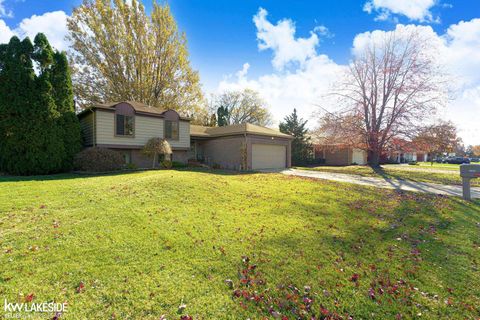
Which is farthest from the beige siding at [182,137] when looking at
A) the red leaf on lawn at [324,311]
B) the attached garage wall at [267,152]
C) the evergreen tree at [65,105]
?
the red leaf on lawn at [324,311]

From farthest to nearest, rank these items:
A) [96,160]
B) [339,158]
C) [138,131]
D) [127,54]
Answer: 1. [339,158]
2. [127,54]
3. [138,131]
4. [96,160]

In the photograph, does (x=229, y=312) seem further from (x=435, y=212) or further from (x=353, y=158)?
(x=353, y=158)

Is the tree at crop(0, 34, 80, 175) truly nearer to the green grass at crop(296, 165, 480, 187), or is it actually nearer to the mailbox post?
the mailbox post

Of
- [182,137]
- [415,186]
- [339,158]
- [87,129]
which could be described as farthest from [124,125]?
[339,158]

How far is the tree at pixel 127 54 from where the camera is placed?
20.3 m

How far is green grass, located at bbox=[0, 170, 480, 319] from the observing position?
275 cm

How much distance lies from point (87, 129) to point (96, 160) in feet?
13.0

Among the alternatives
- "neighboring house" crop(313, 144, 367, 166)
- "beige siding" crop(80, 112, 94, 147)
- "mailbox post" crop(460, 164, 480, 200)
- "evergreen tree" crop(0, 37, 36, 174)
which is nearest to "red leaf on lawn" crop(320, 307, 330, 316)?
"mailbox post" crop(460, 164, 480, 200)

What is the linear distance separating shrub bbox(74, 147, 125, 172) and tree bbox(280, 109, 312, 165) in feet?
63.7

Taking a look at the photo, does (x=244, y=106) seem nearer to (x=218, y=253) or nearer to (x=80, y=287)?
(x=218, y=253)

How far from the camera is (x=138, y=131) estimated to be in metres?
15.2

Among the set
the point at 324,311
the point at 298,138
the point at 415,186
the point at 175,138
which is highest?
the point at 298,138

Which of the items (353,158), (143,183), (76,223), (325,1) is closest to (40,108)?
(143,183)

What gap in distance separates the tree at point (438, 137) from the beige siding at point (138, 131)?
1898 cm
